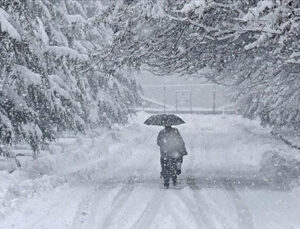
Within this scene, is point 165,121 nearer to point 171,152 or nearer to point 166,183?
point 171,152

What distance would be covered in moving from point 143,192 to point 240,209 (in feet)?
8.98

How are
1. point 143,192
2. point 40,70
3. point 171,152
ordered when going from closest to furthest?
1. point 143,192
2. point 171,152
3. point 40,70

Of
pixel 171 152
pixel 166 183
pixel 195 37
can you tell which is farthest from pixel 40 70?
pixel 195 37

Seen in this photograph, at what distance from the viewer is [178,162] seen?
1301 centimetres

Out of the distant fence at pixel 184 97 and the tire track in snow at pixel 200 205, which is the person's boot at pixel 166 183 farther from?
the distant fence at pixel 184 97

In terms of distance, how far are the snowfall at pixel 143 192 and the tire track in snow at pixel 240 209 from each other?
19 millimetres

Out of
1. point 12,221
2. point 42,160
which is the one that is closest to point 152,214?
point 12,221

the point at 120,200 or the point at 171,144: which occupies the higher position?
the point at 171,144

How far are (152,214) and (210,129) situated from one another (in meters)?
24.0

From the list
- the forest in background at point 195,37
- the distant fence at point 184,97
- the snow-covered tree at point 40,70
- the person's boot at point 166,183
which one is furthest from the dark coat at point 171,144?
the distant fence at point 184,97

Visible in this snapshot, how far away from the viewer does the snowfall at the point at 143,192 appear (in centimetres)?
940

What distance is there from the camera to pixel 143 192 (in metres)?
12.1

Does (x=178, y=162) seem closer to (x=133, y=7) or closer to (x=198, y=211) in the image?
(x=198, y=211)

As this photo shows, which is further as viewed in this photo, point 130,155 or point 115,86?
point 115,86
